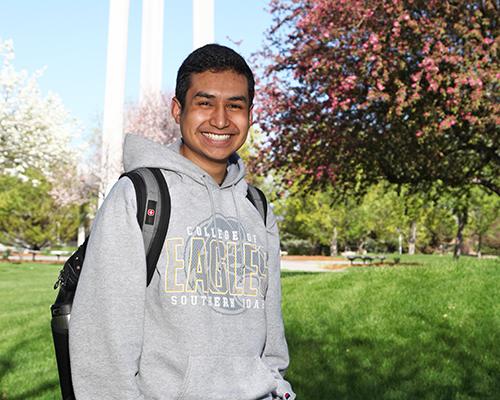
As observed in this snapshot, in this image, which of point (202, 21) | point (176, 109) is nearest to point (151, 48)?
point (202, 21)

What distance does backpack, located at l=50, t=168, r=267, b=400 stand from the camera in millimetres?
2049

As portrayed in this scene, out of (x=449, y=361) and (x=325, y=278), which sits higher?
(x=325, y=278)

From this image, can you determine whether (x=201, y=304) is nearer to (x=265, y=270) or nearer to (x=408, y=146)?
(x=265, y=270)

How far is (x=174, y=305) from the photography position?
6.71 feet

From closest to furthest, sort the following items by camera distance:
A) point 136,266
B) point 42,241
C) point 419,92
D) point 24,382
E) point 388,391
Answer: point 136,266 → point 388,391 → point 24,382 → point 419,92 → point 42,241

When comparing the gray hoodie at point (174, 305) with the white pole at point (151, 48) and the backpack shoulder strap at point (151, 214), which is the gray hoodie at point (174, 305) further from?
the white pole at point (151, 48)

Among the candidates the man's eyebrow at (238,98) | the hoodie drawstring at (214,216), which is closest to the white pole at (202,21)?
the man's eyebrow at (238,98)

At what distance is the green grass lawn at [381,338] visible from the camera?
6684mm

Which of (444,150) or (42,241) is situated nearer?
(444,150)

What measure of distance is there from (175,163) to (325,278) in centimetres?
1004

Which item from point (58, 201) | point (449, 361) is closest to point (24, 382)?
point (449, 361)

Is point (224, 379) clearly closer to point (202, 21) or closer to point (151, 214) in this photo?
point (151, 214)

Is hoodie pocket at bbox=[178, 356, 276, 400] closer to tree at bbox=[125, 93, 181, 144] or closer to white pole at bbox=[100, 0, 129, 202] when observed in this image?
white pole at bbox=[100, 0, 129, 202]

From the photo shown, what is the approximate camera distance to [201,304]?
2.09m
